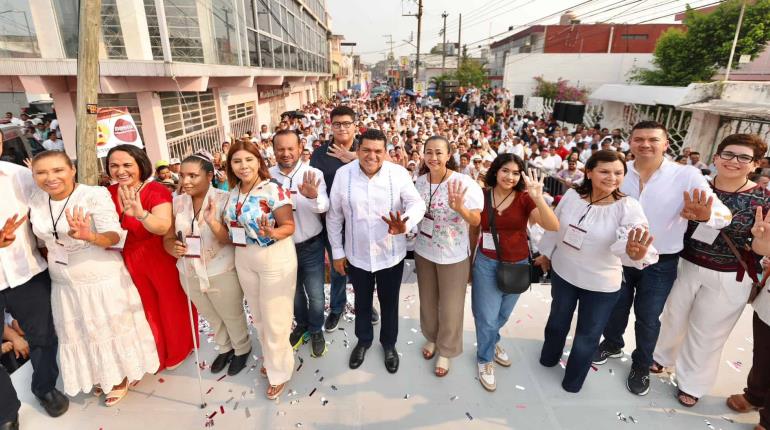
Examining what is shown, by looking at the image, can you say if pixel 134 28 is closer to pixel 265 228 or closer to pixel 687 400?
pixel 265 228

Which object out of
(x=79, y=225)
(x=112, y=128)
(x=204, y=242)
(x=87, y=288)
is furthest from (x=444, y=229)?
(x=112, y=128)

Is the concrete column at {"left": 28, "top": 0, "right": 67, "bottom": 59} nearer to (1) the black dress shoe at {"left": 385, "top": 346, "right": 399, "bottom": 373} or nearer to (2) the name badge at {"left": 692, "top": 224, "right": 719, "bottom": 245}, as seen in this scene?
(1) the black dress shoe at {"left": 385, "top": 346, "right": 399, "bottom": 373}

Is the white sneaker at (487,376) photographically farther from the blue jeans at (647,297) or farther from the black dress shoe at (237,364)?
the black dress shoe at (237,364)

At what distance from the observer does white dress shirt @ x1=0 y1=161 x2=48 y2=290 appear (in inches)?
83.8

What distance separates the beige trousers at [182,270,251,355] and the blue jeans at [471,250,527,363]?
1691 mm

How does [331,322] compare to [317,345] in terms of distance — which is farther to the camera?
[331,322]

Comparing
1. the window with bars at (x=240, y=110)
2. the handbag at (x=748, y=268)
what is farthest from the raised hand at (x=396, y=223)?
the window with bars at (x=240, y=110)

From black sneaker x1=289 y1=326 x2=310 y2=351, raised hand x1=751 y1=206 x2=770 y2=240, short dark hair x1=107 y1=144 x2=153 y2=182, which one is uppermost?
short dark hair x1=107 y1=144 x2=153 y2=182

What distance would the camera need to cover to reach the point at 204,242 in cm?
240

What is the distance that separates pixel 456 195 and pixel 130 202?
191 cm

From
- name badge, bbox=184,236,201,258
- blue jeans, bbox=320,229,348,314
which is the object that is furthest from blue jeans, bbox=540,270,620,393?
name badge, bbox=184,236,201,258

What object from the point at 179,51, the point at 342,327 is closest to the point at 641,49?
the point at 179,51

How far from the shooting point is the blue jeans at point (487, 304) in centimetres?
258

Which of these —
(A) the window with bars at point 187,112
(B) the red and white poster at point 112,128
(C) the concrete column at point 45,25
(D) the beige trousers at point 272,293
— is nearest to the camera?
(D) the beige trousers at point 272,293
